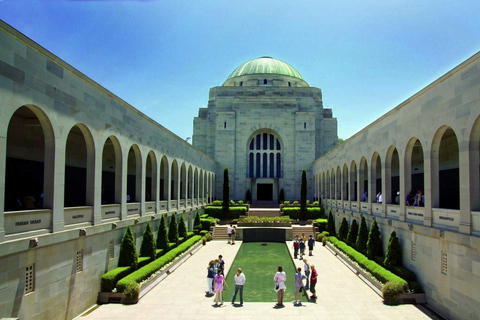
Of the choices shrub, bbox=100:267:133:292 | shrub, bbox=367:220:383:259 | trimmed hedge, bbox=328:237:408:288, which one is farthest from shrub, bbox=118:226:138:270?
shrub, bbox=367:220:383:259

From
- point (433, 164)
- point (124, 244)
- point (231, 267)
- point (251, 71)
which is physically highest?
point (251, 71)

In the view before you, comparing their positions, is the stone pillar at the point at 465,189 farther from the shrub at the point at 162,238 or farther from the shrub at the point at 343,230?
the shrub at the point at 343,230

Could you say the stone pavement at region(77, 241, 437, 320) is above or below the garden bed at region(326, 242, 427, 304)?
below

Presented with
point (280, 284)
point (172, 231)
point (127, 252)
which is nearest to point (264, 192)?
point (172, 231)

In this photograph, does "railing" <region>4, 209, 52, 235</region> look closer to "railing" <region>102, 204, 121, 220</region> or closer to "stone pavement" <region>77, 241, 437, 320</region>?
"stone pavement" <region>77, 241, 437, 320</region>

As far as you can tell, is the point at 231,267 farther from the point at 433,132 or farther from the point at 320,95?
the point at 320,95

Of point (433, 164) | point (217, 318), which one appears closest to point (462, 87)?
point (433, 164)

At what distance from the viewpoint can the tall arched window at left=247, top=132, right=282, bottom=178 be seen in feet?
170

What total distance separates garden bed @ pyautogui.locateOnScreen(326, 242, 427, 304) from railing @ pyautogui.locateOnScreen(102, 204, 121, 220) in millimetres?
11407

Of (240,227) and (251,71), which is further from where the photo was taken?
(251,71)

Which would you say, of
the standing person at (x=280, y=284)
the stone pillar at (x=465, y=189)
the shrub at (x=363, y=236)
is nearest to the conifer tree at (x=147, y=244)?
the standing person at (x=280, y=284)

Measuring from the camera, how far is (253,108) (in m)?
51.2

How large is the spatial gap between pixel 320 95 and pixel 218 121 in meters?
15.0

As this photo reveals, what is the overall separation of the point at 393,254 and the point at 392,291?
9.65 ft
